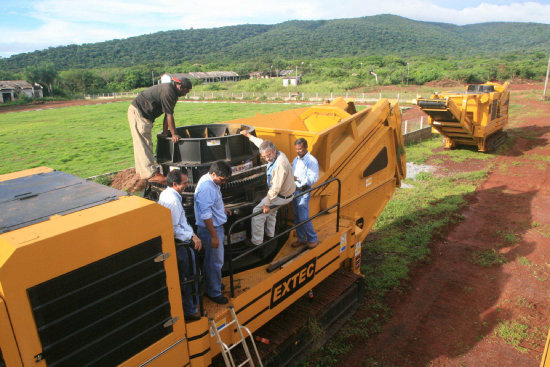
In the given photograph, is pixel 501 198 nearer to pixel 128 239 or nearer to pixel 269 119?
pixel 269 119

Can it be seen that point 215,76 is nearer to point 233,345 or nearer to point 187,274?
point 187,274

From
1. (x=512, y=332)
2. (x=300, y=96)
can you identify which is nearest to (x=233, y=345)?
(x=512, y=332)

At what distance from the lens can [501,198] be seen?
10930 mm

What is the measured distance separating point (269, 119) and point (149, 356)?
14.6ft

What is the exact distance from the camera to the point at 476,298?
627 cm

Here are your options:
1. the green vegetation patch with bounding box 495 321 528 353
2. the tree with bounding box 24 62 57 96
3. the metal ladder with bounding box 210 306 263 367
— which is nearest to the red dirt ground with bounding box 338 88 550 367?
the green vegetation patch with bounding box 495 321 528 353

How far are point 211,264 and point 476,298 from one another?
15.6 ft

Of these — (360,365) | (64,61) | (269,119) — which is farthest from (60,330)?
(64,61)

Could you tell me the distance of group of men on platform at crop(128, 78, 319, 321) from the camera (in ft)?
11.4

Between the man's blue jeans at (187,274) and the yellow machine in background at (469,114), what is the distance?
497 inches

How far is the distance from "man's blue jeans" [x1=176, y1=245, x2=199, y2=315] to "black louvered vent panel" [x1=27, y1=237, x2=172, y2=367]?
1.05 ft

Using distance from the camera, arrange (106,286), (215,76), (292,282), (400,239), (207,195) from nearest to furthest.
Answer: (106,286), (207,195), (292,282), (400,239), (215,76)

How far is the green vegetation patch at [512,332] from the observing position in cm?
522

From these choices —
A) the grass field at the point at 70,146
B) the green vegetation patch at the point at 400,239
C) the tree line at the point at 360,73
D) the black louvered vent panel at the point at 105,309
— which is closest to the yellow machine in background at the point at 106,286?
the black louvered vent panel at the point at 105,309
